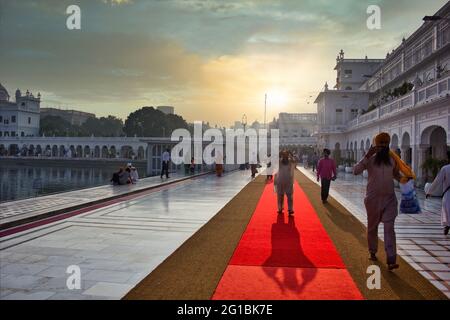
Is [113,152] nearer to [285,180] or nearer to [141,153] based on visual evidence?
[141,153]

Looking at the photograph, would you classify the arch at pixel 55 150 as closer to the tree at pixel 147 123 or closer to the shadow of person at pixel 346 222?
the tree at pixel 147 123

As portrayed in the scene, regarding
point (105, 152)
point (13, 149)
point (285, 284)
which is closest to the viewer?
→ point (285, 284)

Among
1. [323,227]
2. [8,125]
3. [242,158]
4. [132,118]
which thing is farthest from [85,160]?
[323,227]

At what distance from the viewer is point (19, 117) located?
96.2 meters

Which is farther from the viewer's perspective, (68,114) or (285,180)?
(68,114)

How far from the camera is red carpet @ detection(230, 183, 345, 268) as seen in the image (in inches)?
221

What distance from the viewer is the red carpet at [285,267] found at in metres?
4.37

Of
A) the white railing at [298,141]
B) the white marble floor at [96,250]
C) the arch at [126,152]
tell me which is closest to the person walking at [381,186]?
the white marble floor at [96,250]

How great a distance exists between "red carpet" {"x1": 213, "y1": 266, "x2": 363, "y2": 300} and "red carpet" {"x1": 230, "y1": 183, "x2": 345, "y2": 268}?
307mm

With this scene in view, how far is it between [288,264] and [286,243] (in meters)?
1.30

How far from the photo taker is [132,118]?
77.9 m

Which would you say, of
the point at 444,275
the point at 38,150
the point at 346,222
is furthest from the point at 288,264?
the point at 38,150

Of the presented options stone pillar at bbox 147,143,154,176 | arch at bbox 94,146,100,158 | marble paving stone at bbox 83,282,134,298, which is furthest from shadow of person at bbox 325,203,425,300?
arch at bbox 94,146,100,158
